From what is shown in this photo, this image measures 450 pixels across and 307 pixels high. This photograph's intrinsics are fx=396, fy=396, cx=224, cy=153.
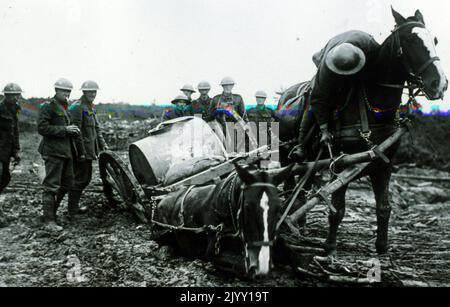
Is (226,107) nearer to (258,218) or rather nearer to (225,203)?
(225,203)

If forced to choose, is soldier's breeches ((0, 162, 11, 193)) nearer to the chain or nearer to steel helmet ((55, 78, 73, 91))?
steel helmet ((55, 78, 73, 91))

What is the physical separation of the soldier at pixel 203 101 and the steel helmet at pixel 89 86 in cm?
246

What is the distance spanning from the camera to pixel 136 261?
15.4 ft

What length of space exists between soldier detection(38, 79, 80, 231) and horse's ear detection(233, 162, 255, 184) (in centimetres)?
398

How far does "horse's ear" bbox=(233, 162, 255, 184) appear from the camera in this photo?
310 cm

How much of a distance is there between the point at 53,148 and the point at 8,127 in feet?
3.92

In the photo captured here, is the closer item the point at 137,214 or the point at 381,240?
the point at 381,240

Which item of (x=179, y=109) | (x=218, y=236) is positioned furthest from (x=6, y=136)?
(x=218, y=236)

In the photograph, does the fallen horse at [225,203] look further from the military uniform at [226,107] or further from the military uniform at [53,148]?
the military uniform at [226,107]

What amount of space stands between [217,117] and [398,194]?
17.5 ft

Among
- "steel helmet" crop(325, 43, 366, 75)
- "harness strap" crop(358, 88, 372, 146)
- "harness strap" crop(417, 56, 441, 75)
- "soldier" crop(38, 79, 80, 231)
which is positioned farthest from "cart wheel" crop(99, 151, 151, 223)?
"harness strap" crop(417, 56, 441, 75)

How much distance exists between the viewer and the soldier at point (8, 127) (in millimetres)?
6645
